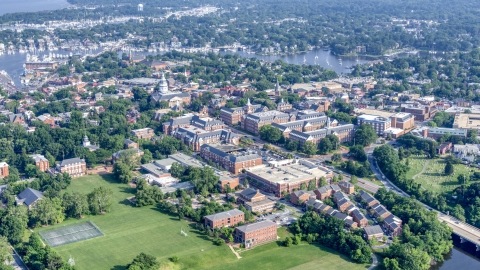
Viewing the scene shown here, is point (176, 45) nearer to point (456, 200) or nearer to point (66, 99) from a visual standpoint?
point (66, 99)

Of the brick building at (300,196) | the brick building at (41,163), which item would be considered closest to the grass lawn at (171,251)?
the brick building at (300,196)

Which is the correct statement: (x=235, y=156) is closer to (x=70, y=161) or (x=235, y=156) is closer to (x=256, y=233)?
(x=70, y=161)

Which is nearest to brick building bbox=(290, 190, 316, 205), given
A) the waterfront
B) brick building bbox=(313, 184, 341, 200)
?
brick building bbox=(313, 184, 341, 200)

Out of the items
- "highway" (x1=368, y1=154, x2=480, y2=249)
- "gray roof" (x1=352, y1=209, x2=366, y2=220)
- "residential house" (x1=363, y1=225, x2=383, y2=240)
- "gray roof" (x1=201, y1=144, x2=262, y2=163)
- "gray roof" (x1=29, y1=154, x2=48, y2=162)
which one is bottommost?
"highway" (x1=368, y1=154, x2=480, y2=249)

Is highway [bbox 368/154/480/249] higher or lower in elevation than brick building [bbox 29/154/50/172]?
lower

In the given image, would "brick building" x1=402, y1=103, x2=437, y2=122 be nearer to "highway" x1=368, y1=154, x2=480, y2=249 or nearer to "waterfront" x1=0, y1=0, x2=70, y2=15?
"highway" x1=368, y1=154, x2=480, y2=249
